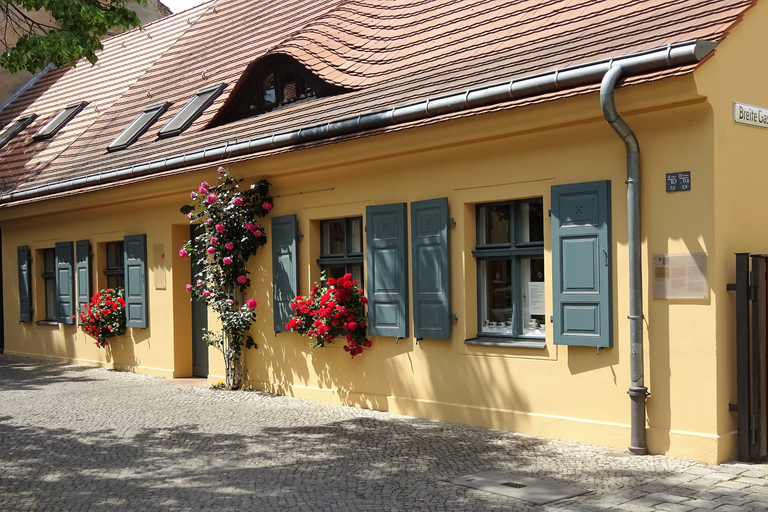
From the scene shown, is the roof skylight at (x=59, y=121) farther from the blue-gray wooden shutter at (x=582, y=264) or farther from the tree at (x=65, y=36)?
the blue-gray wooden shutter at (x=582, y=264)

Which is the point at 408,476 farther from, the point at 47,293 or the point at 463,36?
the point at 47,293

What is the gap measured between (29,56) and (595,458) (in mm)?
6660

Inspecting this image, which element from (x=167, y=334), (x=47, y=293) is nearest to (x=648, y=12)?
(x=167, y=334)

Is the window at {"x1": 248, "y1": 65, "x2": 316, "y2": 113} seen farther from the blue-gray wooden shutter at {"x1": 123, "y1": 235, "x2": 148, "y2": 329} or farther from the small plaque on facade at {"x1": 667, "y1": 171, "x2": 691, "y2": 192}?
the small plaque on facade at {"x1": 667, "y1": 171, "x2": 691, "y2": 192}

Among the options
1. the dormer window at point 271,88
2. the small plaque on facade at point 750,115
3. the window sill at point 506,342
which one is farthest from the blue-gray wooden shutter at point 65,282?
the small plaque on facade at point 750,115

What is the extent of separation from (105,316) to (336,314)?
19.7ft

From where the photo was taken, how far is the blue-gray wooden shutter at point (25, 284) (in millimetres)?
16625

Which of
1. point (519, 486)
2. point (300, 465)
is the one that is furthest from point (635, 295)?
point (300, 465)

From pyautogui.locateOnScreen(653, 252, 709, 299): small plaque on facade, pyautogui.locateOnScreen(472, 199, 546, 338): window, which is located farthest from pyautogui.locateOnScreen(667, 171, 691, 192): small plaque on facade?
pyautogui.locateOnScreen(472, 199, 546, 338): window

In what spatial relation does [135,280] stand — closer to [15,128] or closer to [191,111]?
[191,111]

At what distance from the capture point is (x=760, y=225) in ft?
24.0

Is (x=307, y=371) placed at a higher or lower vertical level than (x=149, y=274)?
lower

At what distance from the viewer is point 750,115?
7.21m

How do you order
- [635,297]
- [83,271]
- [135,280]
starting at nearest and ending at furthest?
[635,297], [135,280], [83,271]
